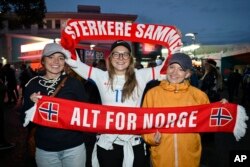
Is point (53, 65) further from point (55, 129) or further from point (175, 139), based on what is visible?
point (175, 139)

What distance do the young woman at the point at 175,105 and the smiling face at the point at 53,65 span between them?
3.40 feet

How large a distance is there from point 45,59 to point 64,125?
770 mm

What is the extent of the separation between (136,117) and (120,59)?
27.6 inches

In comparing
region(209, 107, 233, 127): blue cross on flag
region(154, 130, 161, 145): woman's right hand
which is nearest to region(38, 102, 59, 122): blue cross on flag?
region(154, 130, 161, 145): woman's right hand

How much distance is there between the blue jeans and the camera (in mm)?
3434

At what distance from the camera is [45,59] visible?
3.63 meters

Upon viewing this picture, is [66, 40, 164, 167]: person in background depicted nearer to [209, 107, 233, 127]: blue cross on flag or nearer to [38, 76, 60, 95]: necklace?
[38, 76, 60, 95]: necklace

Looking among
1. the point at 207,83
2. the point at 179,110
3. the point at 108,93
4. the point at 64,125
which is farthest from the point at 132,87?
the point at 207,83

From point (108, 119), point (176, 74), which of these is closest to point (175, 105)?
point (176, 74)

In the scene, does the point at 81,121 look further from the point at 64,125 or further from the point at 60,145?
the point at 60,145

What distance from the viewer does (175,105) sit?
12.0 feet

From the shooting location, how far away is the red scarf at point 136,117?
3.68 meters

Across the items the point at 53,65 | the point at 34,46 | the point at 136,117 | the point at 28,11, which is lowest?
the point at 136,117

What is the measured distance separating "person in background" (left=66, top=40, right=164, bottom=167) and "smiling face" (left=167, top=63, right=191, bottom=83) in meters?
0.40
